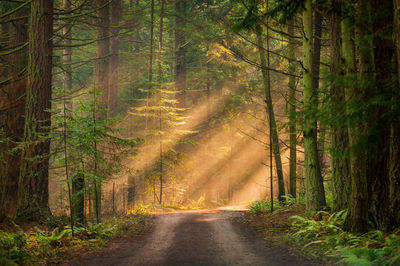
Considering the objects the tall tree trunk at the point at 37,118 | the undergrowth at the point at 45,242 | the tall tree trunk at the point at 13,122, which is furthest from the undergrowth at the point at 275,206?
the tall tree trunk at the point at 13,122

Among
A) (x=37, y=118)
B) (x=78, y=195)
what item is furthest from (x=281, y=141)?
(x=37, y=118)

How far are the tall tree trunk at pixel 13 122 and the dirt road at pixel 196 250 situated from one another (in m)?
4.83

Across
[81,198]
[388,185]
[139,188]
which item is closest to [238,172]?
[139,188]

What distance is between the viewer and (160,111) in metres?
20.9

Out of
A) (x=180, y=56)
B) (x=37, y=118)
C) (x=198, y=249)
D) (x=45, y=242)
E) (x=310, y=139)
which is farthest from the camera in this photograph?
(x=180, y=56)

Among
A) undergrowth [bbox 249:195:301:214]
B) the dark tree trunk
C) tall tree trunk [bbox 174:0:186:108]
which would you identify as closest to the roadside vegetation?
undergrowth [bbox 249:195:301:214]

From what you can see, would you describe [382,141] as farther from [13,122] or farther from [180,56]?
[180,56]

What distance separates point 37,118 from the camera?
9680 millimetres

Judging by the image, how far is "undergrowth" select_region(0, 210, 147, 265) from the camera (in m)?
6.15

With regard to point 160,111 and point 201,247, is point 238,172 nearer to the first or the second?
point 160,111

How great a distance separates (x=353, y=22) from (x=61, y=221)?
9.35m

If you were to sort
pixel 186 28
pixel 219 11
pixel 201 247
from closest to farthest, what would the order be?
pixel 201 247 < pixel 219 11 < pixel 186 28

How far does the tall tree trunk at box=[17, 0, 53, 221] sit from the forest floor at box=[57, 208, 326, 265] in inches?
107

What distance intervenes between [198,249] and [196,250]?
0.12 meters
